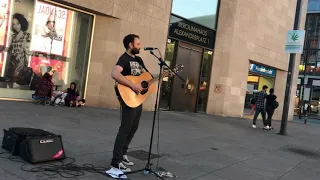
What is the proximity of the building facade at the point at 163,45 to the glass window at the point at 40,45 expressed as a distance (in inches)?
1.3

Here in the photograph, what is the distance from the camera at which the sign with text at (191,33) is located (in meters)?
14.6

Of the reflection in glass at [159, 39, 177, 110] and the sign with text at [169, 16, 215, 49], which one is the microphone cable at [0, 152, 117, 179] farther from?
the sign with text at [169, 16, 215, 49]

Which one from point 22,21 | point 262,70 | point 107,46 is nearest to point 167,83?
point 107,46

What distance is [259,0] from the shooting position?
17.9 m

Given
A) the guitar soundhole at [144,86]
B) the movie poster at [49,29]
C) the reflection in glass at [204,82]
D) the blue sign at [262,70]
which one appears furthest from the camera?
the blue sign at [262,70]

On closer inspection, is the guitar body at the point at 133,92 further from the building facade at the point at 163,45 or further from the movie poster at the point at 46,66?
the movie poster at the point at 46,66

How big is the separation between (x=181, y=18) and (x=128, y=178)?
11390 millimetres

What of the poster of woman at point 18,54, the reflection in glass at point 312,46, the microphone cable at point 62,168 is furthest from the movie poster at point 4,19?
the reflection in glass at point 312,46

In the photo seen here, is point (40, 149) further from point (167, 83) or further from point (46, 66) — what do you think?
point (167, 83)

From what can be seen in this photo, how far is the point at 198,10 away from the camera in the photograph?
1580 cm

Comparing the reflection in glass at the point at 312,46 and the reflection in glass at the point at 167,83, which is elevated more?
the reflection in glass at the point at 312,46

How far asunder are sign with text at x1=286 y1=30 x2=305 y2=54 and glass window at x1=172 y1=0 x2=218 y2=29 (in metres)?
4.92

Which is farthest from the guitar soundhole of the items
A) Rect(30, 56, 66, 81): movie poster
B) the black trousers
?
Rect(30, 56, 66, 81): movie poster

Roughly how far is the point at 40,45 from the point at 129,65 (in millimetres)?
7965
